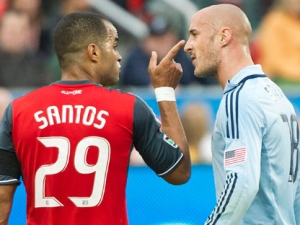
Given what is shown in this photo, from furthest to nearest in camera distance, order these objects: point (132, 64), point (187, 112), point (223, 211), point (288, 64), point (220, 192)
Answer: point (288, 64)
point (132, 64)
point (187, 112)
point (220, 192)
point (223, 211)

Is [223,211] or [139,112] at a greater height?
[139,112]

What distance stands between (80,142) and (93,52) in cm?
53

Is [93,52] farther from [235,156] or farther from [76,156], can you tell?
[235,156]

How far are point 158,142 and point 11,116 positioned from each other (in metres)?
0.78

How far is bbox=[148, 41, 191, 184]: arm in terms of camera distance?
4566 mm

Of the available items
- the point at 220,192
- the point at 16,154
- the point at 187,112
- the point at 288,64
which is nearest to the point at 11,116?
the point at 16,154

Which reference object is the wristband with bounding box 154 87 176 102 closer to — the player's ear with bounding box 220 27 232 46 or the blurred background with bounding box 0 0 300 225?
the player's ear with bounding box 220 27 232 46

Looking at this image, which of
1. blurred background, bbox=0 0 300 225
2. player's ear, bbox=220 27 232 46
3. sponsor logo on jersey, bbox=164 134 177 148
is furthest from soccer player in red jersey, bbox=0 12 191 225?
blurred background, bbox=0 0 300 225

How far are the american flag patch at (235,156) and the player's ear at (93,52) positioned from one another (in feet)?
2.87

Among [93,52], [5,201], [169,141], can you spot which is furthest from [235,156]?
[5,201]

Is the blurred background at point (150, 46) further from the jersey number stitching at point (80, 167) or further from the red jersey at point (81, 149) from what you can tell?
the jersey number stitching at point (80, 167)

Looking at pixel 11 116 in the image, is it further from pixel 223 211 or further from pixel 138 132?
pixel 223 211

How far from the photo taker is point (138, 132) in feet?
14.7

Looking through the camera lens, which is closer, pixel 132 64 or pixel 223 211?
pixel 223 211
